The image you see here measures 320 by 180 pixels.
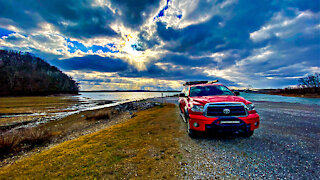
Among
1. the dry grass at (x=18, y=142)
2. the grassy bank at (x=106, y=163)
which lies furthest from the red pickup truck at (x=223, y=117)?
the dry grass at (x=18, y=142)

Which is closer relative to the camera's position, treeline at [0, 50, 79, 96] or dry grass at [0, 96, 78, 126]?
dry grass at [0, 96, 78, 126]

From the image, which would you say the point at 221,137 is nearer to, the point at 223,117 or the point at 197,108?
the point at 223,117

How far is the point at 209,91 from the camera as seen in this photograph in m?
6.36

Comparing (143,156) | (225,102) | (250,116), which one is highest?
(225,102)

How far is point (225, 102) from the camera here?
14.8 feet

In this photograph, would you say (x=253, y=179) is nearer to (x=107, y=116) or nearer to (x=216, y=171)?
(x=216, y=171)

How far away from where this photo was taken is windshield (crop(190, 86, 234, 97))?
242 inches

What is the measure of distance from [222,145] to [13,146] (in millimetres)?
9263

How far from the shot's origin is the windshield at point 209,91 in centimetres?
614

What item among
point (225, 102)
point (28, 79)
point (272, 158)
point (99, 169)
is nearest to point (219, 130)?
point (225, 102)

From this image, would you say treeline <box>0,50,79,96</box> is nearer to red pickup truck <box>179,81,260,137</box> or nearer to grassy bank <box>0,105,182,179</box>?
grassy bank <box>0,105,182,179</box>

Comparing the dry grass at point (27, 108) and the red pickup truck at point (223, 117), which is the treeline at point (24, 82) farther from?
the red pickup truck at point (223, 117)

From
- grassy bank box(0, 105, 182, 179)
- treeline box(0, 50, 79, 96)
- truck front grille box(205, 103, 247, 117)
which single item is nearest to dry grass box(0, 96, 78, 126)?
grassy bank box(0, 105, 182, 179)

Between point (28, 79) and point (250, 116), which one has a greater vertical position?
point (28, 79)
